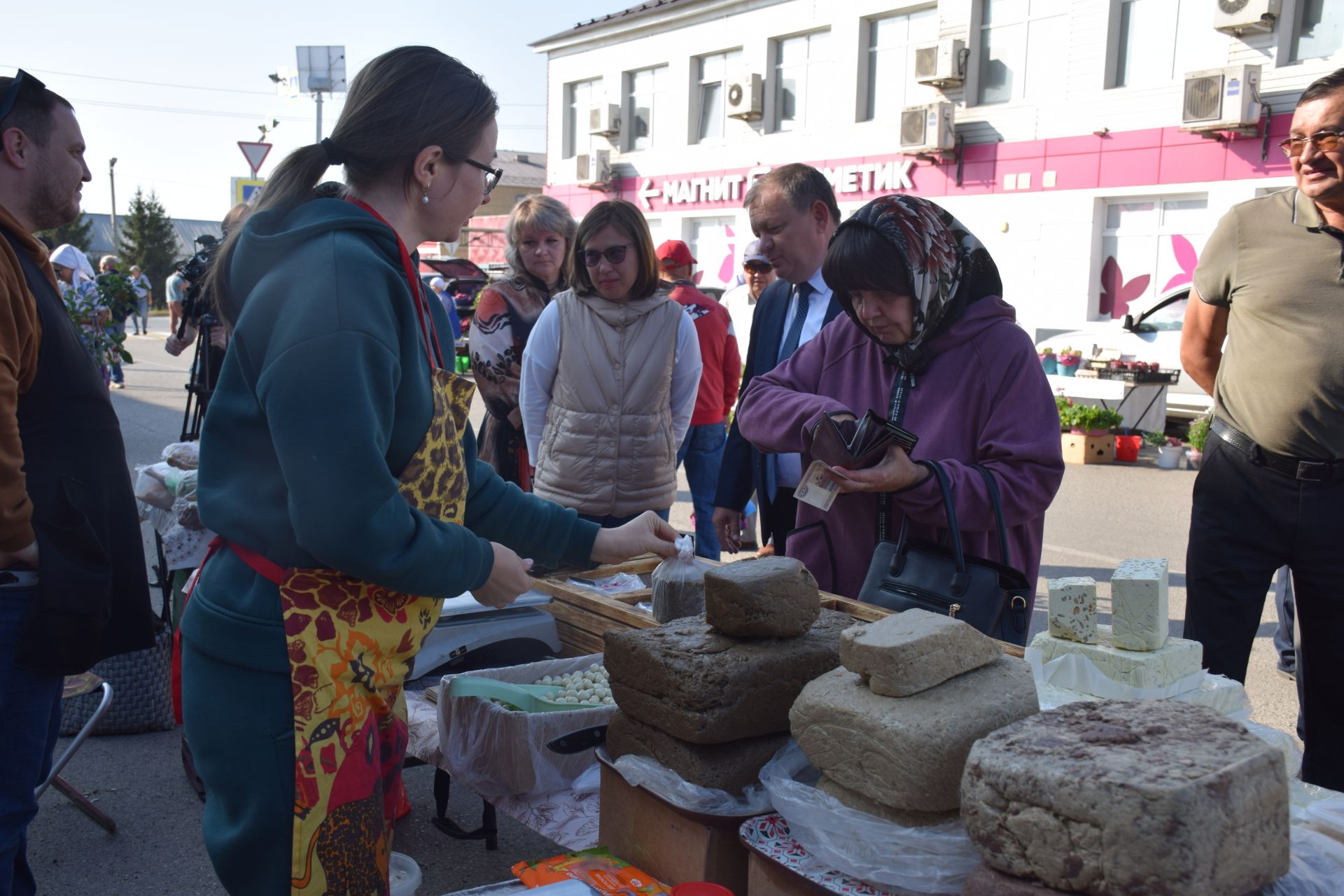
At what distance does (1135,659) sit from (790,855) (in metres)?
0.71

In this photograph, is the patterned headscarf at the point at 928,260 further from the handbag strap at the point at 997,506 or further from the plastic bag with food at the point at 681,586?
the plastic bag with food at the point at 681,586

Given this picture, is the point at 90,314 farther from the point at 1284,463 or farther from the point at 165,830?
the point at 1284,463

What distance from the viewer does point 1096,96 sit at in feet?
52.7

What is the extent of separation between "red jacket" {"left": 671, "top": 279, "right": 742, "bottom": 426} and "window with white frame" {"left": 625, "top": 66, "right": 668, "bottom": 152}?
735 inches

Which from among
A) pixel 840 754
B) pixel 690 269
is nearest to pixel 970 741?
pixel 840 754

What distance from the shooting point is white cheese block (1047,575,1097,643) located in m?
1.91

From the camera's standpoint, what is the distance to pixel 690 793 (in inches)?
68.8

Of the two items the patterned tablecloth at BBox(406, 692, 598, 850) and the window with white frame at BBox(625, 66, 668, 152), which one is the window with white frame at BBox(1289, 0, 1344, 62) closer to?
the window with white frame at BBox(625, 66, 668, 152)

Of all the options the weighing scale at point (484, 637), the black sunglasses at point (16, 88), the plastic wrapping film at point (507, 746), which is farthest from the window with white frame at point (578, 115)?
the plastic wrapping film at point (507, 746)

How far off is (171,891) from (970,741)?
2720 mm

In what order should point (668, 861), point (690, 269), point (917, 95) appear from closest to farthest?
point (668, 861) → point (690, 269) → point (917, 95)

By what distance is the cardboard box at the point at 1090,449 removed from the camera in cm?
1127

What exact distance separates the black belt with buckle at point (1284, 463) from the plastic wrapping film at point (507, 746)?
1971 millimetres

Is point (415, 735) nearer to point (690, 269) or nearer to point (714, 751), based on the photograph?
point (714, 751)
